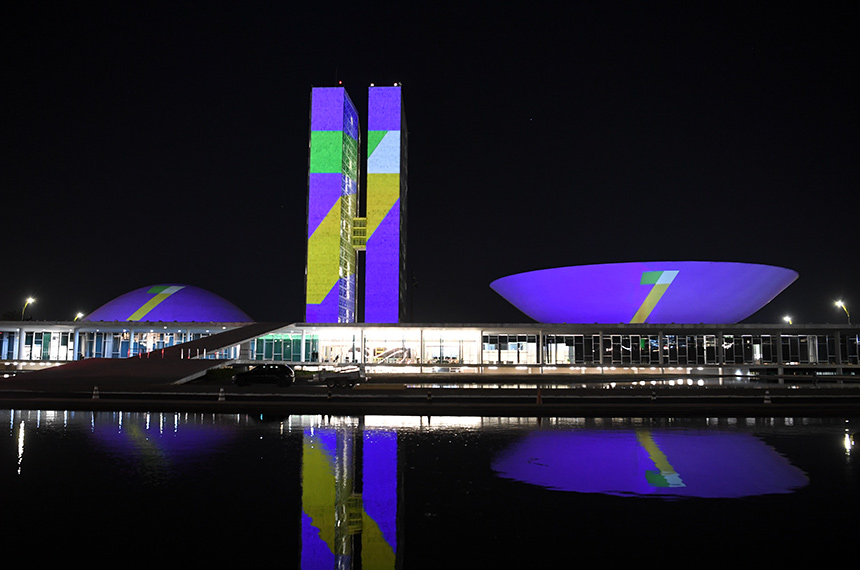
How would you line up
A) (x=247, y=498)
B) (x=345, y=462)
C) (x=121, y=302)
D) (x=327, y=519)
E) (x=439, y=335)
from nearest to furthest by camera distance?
(x=327, y=519) < (x=247, y=498) < (x=345, y=462) < (x=439, y=335) < (x=121, y=302)

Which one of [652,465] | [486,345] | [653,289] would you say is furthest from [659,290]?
[652,465]

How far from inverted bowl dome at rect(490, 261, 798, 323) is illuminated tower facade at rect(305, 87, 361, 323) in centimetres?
2174

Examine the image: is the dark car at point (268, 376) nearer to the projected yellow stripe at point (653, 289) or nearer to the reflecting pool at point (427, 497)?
the reflecting pool at point (427, 497)

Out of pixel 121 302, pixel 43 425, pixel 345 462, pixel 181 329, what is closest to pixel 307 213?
pixel 181 329

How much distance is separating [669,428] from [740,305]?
46.5 metres

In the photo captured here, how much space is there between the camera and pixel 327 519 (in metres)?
8.48

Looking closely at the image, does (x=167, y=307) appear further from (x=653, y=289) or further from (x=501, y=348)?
(x=653, y=289)

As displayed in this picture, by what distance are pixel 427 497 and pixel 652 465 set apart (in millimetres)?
4814

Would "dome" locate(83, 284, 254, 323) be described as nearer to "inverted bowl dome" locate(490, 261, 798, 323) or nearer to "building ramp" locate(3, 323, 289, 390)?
"building ramp" locate(3, 323, 289, 390)

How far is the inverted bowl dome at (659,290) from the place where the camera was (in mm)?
56438

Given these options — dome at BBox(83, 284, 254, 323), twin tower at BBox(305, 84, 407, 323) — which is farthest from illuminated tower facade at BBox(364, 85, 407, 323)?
dome at BBox(83, 284, 254, 323)

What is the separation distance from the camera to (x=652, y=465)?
40.6 ft

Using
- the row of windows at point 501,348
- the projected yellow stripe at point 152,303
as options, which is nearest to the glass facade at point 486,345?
the row of windows at point 501,348

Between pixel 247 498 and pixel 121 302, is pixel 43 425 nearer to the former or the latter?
pixel 247 498
